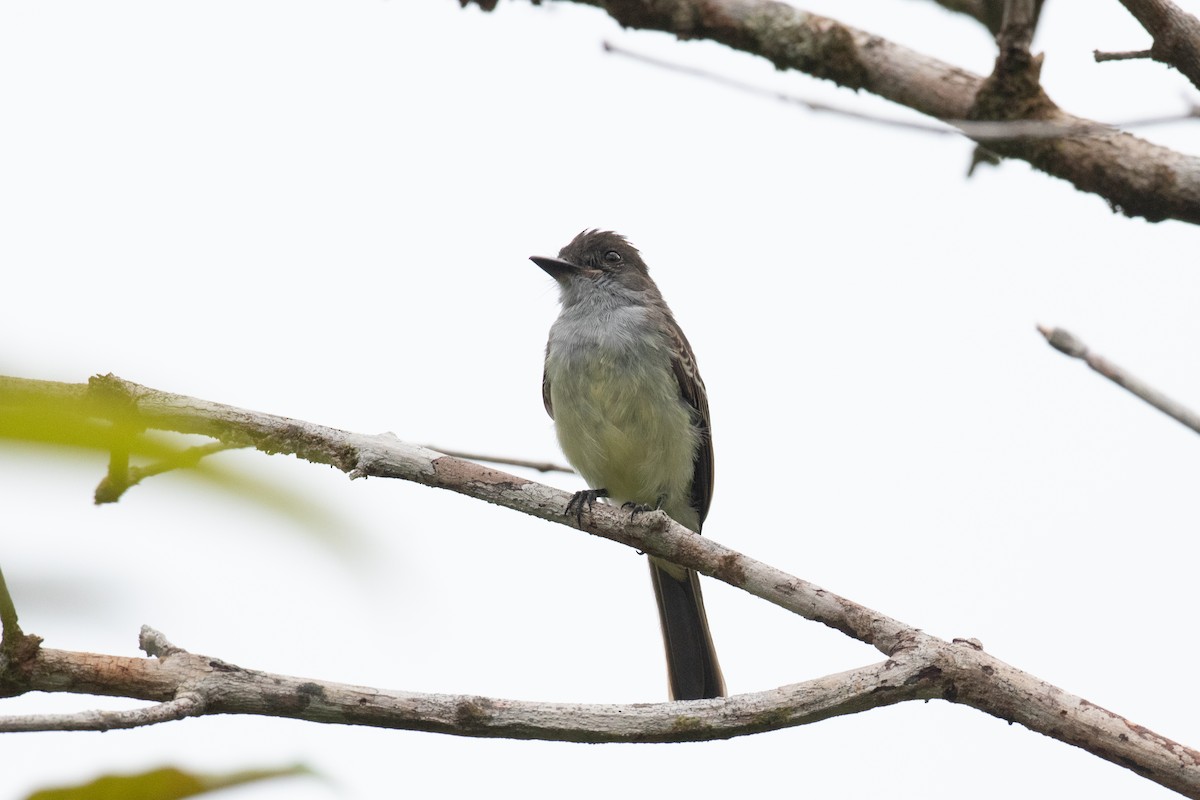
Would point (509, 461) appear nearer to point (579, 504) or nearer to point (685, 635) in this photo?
point (579, 504)

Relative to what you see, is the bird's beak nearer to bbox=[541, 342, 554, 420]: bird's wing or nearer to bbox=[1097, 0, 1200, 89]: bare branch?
bbox=[541, 342, 554, 420]: bird's wing

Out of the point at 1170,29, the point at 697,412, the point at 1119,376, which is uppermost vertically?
the point at 1170,29

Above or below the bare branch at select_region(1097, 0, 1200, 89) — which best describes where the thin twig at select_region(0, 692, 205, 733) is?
below

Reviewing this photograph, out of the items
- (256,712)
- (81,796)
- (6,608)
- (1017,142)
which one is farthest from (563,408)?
(81,796)

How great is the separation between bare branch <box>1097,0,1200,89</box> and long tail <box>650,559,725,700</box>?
454cm

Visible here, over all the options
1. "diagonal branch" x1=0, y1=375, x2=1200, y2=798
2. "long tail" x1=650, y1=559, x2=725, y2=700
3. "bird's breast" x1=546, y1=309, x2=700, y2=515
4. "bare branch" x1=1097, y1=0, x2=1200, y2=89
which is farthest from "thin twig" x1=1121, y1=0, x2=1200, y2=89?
"long tail" x1=650, y1=559, x2=725, y2=700

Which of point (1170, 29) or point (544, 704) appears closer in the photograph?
point (544, 704)

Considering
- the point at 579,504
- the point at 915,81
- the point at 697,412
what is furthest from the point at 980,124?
the point at 697,412

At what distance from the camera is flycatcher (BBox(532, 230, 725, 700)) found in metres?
7.00

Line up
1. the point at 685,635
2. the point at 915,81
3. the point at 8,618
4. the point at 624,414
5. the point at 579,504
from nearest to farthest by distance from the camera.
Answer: the point at 8,618 < the point at 915,81 < the point at 579,504 < the point at 624,414 < the point at 685,635

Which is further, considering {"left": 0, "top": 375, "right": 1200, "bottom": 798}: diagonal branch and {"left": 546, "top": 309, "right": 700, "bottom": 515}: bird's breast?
{"left": 546, "top": 309, "right": 700, "bottom": 515}: bird's breast

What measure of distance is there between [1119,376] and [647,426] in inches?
168

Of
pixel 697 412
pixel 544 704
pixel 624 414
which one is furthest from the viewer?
pixel 697 412

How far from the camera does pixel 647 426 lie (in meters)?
6.98
